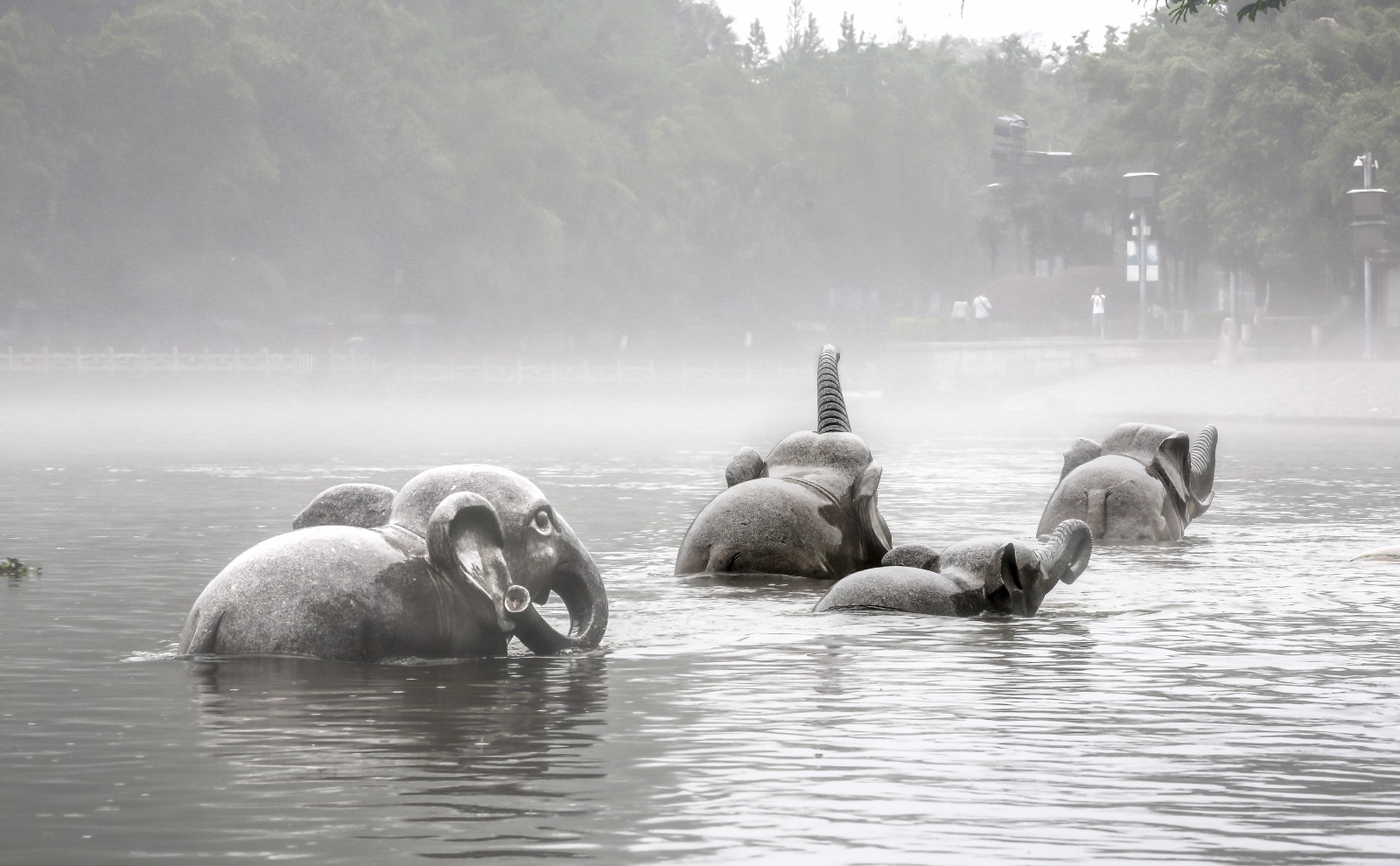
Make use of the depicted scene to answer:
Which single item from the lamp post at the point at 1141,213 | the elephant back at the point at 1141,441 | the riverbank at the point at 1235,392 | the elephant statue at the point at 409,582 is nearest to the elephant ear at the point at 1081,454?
the elephant back at the point at 1141,441

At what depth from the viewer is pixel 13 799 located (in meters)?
7.34

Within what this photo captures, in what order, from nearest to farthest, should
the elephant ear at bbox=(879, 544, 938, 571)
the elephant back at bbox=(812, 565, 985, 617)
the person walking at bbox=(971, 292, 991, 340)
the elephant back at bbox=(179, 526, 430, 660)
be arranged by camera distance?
the elephant back at bbox=(179, 526, 430, 660), the elephant back at bbox=(812, 565, 985, 617), the elephant ear at bbox=(879, 544, 938, 571), the person walking at bbox=(971, 292, 991, 340)

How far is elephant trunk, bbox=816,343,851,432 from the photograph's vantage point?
15.6 meters

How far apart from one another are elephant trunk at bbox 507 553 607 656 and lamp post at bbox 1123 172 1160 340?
173 feet

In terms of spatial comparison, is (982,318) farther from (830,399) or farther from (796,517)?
(796,517)

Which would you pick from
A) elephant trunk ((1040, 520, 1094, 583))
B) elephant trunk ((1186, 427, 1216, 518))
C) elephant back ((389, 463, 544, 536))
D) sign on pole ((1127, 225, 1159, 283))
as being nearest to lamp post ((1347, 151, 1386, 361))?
sign on pole ((1127, 225, 1159, 283))

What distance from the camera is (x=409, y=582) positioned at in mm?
9945

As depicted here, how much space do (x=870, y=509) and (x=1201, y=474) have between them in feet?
19.4

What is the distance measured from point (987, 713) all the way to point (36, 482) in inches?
816

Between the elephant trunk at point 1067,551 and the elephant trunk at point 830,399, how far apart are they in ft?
7.68

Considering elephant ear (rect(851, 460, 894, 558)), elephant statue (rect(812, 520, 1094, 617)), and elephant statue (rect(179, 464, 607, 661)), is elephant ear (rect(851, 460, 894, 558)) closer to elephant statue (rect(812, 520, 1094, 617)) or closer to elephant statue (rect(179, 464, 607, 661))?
elephant statue (rect(812, 520, 1094, 617))

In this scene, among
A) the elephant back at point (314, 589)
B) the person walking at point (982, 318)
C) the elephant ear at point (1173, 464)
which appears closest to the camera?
the elephant back at point (314, 589)

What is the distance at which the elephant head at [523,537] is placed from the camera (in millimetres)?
10375

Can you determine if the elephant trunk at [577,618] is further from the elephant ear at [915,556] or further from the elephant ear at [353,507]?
the elephant ear at [915,556]
